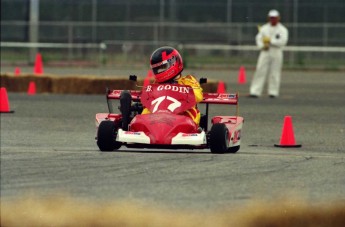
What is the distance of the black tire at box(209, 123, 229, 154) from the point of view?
13547 millimetres

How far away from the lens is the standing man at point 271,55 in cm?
2684

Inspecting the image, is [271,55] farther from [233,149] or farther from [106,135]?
[106,135]

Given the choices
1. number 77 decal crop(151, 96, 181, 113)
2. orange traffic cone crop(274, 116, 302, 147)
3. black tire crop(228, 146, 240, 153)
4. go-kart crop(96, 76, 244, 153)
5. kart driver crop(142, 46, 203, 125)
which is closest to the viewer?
go-kart crop(96, 76, 244, 153)

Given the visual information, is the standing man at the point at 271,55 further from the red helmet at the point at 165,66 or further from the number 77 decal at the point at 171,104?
the number 77 decal at the point at 171,104

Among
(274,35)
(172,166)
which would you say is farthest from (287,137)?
(274,35)

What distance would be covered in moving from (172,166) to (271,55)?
15040mm

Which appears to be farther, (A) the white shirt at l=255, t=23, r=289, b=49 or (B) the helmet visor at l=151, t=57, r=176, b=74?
(A) the white shirt at l=255, t=23, r=289, b=49

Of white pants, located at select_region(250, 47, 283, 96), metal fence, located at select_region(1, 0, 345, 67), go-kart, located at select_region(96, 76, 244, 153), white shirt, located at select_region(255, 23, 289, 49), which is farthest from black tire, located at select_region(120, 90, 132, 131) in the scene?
metal fence, located at select_region(1, 0, 345, 67)

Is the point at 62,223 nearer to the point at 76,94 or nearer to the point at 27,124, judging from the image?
the point at 27,124

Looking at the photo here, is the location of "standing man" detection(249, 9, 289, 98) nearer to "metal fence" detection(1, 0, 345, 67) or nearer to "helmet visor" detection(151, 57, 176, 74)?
"helmet visor" detection(151, 57, 176, 74)

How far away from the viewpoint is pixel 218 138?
13.6 metres

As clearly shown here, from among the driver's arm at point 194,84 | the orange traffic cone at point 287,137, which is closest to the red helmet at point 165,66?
the driver's arm at point 194,84

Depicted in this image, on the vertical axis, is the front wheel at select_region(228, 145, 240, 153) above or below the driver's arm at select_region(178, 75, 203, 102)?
below

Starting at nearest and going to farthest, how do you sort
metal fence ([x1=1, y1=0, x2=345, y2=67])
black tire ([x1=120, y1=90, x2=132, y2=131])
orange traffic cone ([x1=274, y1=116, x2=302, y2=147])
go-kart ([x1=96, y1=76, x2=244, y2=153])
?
1. go-kart ([x1=96, y1=76, x2=244, y2=153])
2. black tire ([x1=120, y1=90, x2=132, y2=131])
3. orange traffic cone ([x1=274, y1=116, x2=302, y2=147])
4. metal fence ([x1=1, y1=0, x2=345, y2=67])
